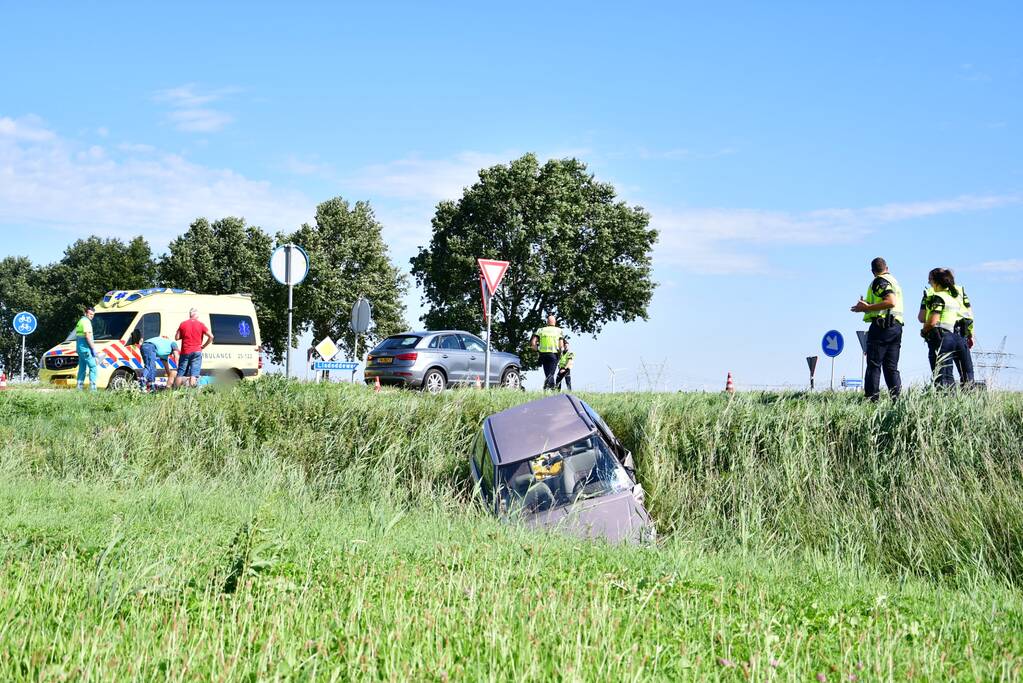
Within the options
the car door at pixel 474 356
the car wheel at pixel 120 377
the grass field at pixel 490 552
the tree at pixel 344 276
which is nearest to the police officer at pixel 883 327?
the grass field at pixel 490 552

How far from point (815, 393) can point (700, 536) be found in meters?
4.13

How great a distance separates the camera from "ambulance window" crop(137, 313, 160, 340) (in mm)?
23453

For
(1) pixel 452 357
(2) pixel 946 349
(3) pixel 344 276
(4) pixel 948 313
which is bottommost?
(2) pixel 946 349

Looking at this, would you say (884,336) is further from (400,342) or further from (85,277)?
(85,277)

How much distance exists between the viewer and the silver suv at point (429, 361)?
2286 centimetres

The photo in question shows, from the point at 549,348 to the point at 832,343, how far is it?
1200 centimetres

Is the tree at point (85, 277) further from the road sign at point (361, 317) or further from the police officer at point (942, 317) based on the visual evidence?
the police officer at point (942, 317)

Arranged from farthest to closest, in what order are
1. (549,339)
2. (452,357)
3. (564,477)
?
→ (452,357), (549,339), (564,477)

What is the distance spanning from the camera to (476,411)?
13.0m

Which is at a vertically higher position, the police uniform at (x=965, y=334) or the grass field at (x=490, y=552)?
the police uniform at (x=965, y=334)

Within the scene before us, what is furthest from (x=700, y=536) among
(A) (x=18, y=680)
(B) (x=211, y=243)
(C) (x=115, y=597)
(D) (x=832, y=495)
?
(B) (x=211, y=243)

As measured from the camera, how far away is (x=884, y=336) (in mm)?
12789

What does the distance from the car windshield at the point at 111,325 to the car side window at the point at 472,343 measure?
813 cm

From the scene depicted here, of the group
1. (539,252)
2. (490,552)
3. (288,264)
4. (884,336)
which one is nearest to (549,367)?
(288,264)
